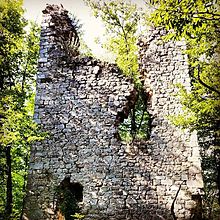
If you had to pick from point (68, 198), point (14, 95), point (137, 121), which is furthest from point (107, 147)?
point (137, 121)

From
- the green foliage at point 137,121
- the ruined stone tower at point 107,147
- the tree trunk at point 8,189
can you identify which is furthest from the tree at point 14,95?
the green foliage at point 137,121

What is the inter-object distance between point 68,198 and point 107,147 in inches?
59.4

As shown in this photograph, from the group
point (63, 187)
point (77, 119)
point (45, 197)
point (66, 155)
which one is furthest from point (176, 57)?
point (45, 197)

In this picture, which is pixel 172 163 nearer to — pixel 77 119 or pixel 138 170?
pixel 138 170

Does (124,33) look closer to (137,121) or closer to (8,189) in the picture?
(137,121)

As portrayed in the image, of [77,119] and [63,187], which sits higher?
[77,119]

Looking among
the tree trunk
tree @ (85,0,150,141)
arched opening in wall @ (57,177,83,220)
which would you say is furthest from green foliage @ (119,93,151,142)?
the tree trunk

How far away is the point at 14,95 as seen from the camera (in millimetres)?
7504

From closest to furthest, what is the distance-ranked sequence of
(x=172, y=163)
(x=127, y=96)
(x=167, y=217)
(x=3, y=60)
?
(x=167, y=217), (x=172, y=163), (x=127, y=96), (x=3, y=60)

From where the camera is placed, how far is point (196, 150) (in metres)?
6.54

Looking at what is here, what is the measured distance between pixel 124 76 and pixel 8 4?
4.21 metres

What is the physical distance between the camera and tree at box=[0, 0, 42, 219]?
22.6ft

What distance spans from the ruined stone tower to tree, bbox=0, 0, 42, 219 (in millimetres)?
568

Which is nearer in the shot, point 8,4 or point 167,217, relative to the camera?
point 167,217
